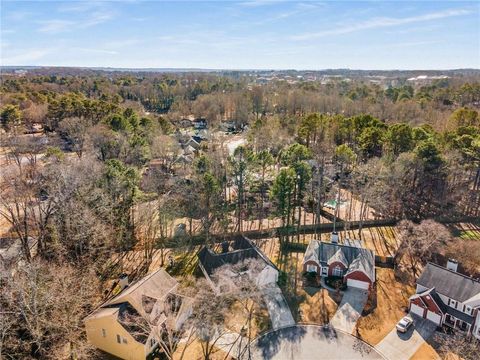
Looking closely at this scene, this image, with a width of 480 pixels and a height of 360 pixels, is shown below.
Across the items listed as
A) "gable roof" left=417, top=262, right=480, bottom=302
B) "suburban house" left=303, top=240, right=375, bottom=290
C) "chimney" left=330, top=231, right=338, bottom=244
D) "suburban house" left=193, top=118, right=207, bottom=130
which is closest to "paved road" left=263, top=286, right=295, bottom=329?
"suburban house" left=303, top=240, right=375, bottom=290

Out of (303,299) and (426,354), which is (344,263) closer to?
(303,299)

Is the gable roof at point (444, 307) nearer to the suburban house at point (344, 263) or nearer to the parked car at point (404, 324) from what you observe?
the parked car at point (404, 324)

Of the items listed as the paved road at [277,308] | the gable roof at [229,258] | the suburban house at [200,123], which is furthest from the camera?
the suburban house at [200,123]

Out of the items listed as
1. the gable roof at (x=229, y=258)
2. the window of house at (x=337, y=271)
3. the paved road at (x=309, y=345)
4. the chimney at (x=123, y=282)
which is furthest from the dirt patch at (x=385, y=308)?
the chimney at (x=123, y=282)

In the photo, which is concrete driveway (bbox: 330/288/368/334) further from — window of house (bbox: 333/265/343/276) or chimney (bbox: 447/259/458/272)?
chimney (bbox: 447/259/458/272)

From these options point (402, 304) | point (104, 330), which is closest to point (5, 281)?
point (104, 330)

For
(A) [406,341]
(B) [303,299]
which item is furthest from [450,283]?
(B) [303,299]

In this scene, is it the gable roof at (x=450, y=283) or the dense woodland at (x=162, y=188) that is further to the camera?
the gable roof at (x=450, y=283)
